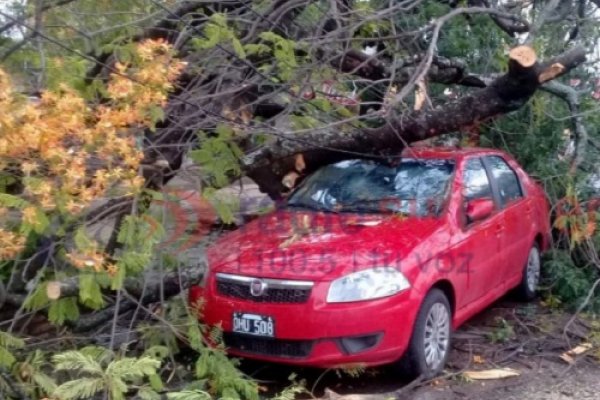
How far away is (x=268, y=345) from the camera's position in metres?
5.33

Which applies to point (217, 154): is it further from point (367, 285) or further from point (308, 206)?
point (367, 285)

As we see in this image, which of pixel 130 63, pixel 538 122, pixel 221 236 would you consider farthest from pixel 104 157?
pixel 538 122

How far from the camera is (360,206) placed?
6.30 m

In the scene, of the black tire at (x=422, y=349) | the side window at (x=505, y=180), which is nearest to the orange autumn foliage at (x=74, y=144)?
the black tire at (x=422, y=349)

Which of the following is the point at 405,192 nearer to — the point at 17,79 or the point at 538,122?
the point at 538,122

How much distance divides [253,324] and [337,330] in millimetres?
590

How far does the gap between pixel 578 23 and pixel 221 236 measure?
4618 mm

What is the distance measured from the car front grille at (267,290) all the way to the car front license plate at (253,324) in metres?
Answer: 0.11

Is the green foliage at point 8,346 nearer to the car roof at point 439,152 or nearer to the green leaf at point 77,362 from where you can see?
the green leaf at point 77,362

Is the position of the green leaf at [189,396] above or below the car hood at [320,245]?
below

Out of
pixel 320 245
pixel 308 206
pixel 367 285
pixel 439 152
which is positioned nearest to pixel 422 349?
pixel 367 285

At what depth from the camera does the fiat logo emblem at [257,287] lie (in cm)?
532

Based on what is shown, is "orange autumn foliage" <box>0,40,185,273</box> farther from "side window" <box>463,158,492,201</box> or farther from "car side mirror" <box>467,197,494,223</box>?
"side window" <box>463,158,492,201</box>

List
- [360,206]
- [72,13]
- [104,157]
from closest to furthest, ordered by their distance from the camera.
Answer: [104,157]
[72,13]
[360,206]
